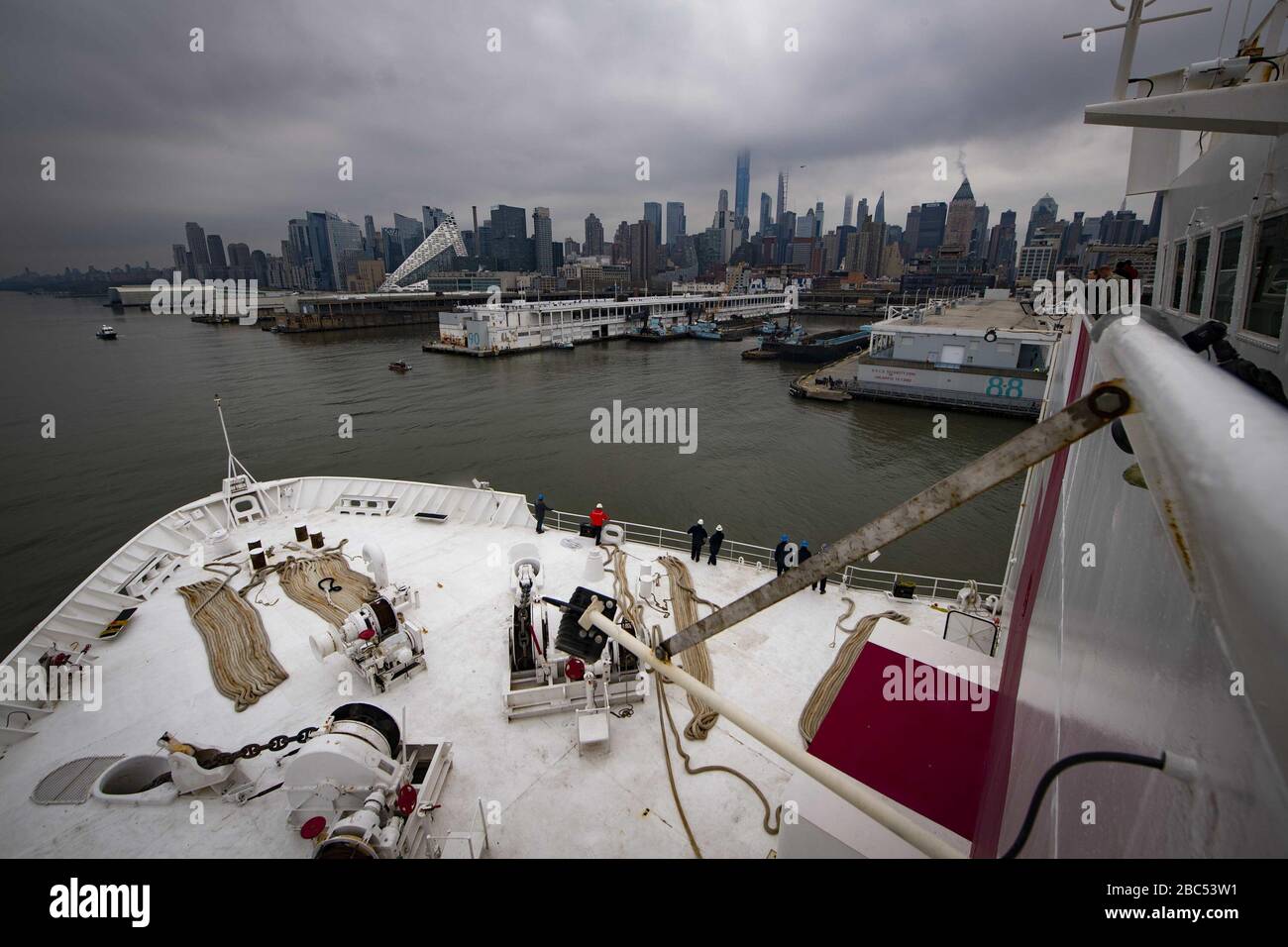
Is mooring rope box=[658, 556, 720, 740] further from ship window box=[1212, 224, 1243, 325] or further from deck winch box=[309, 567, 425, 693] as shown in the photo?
ship window box=[1212, 224, 1243, 325]

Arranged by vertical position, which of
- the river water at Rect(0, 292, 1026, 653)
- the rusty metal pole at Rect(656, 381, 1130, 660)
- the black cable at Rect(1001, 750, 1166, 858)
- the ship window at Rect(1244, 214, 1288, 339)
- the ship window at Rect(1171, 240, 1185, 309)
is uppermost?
the ship window at Rect(1171, 240, 1185, 309)

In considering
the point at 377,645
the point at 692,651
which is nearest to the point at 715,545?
the point at 692,651

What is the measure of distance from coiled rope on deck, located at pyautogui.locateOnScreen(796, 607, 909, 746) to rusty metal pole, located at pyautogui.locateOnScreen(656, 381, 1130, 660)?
3.92 metres

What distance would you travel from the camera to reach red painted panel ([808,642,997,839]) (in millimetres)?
4160

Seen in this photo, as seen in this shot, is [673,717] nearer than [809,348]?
Yes

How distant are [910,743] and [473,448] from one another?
23919 millimetres

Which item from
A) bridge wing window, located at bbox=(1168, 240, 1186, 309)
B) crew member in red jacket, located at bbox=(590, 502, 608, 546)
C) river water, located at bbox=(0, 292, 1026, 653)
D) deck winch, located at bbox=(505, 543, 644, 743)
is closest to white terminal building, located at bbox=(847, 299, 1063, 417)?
river water, located at bbox=(0, 292, 1026, 653)

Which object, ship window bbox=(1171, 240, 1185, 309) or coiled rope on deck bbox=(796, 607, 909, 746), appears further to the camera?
coiled rope on deck bbox=(796, 607, 909, 746)

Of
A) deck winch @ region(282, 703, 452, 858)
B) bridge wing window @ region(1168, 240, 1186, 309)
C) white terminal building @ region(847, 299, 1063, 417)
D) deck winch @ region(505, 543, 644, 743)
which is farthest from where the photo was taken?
white terminal building @ region(847, 299, 1063, 417)

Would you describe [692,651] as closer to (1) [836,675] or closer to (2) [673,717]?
(2) [673,717]

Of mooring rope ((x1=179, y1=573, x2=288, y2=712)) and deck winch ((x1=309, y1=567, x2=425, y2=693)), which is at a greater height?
deck winch ((x1=309, y1=567, x2=425, y2=693))

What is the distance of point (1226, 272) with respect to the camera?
11.9 feet

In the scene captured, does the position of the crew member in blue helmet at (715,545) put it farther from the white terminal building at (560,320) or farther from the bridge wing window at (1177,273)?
the white terminal building at (560,320)
